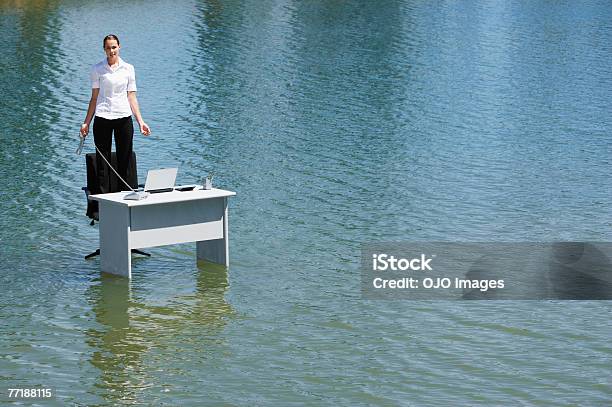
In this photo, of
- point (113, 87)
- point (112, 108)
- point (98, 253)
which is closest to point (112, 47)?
point (113, 87)

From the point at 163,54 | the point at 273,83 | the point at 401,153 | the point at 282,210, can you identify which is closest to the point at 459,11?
the point at 163,54

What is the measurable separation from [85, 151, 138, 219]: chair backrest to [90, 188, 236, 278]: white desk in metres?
0.40

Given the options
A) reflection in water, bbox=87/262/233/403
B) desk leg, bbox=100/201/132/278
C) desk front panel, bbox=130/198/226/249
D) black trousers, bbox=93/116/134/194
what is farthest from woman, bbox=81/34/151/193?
reflection in water, bbox=87/262/233/403

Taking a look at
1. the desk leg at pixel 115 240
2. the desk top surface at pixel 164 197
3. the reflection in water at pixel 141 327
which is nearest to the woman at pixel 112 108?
the desk top surface at pixel 164 197

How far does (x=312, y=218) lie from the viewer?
1433 cm

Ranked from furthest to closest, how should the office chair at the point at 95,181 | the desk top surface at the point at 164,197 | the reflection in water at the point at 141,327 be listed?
the office chair at the point at 95,181 < the desk top surface at the point at 164,197 < the reflection in water at the point at 141,327

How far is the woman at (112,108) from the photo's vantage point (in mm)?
12375

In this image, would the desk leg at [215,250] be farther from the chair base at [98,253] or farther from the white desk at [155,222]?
the chair base at [98,253]

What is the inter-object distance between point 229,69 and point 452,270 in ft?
56.9

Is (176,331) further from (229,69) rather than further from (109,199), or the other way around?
(229,69)

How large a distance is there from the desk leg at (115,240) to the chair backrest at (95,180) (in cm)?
46

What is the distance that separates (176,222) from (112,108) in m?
1.46

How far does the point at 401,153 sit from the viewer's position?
18625 mm

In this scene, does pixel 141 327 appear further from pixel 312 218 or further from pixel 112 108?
pixel 312 218
